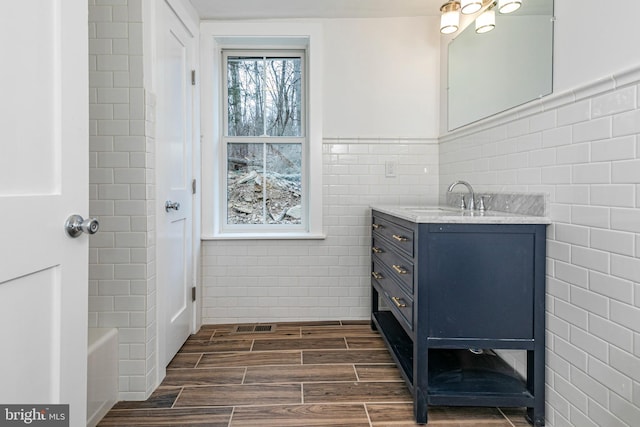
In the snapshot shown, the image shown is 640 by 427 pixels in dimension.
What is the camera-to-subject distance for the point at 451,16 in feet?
7.55

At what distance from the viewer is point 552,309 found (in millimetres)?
Result: 1557

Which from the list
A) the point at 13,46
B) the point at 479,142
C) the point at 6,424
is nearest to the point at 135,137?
the point at 13,46

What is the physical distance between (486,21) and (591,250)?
1369 mm

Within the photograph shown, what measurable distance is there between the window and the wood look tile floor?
1.07m

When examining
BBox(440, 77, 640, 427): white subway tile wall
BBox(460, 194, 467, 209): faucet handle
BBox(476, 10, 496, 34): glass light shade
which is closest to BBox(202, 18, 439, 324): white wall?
BBox(460, 194, 467, 209): faucet handle

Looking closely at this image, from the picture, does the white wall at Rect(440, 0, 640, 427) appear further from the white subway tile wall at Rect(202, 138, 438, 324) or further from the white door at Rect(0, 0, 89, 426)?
the white door at Rect(0, 0, 89, 426)

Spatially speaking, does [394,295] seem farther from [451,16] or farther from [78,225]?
[451,16]

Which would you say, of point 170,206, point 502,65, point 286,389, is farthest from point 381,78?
point 286,389

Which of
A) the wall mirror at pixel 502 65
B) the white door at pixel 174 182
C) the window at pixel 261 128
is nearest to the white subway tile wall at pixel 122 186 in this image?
the white door at pixel 174 182

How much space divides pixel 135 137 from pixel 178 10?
3.15ft

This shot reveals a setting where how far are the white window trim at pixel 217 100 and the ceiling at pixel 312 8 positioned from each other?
0.24 ft

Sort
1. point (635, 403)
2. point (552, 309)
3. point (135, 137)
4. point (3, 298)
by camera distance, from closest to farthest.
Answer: point (3, 298) → point (635, 403) → point (552, 309) → point (135, 137)

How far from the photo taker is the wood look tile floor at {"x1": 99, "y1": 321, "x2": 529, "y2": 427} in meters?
Answer: 1.66

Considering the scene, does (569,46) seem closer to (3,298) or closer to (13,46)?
(13,46)
